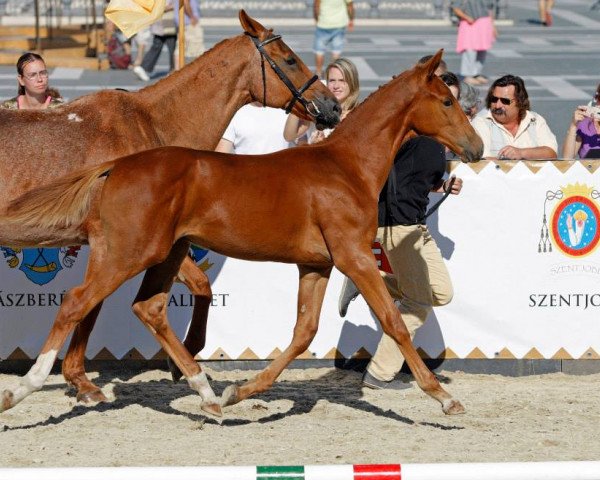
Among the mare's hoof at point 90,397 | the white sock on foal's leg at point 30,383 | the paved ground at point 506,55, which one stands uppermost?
the white sock on foal's leg at point 30,383

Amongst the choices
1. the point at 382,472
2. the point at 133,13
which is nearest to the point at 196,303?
the point at 133,13

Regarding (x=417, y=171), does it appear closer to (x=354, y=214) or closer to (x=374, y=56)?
(x=354, y=214)

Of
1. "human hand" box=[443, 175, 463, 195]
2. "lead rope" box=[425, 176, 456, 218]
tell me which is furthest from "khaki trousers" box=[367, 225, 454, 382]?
"human hand" box=[443, 175, 463, 195]

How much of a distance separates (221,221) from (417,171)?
1.56m

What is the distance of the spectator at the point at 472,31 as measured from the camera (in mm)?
20562

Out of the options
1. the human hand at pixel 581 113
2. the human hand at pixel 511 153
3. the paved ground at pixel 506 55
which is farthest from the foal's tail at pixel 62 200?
the paved ground at pixel 506 55

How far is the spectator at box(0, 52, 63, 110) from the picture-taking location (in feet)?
29.5

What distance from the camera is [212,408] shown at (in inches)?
290

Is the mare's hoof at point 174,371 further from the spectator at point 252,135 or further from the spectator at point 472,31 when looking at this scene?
the spectator at point 472,31

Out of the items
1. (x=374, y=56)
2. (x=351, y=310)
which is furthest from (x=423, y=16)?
(x=351, y=310)

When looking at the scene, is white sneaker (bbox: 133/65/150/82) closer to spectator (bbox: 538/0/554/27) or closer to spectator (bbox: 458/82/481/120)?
spectator (bbox: 538/0/554/27)

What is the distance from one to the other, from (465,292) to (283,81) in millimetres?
2015

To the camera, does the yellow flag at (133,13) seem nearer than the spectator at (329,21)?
Yes

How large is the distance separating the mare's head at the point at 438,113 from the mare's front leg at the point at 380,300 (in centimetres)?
84
